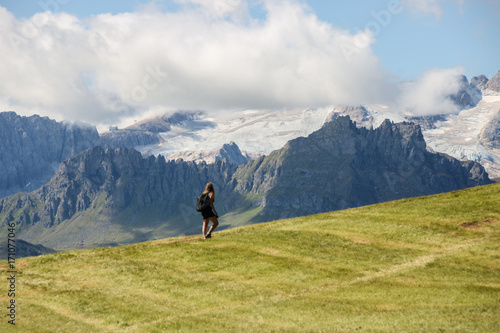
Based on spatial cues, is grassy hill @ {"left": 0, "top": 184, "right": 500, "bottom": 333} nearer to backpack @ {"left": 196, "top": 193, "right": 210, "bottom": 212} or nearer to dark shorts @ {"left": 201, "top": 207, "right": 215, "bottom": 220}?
dark shorts @ {"left": 201, "top": 207, "right": 215, "bottom": 220}

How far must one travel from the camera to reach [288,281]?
117 ft

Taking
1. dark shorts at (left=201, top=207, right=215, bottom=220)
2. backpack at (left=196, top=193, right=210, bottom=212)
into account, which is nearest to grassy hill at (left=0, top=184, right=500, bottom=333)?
dark shorts at (left=201, top=207, right=215, bottom=220)

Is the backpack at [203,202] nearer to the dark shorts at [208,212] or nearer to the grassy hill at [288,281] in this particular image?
the dark shorts at [208,212]

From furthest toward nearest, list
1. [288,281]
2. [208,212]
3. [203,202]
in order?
[208,212] < [203,202] < [288,281]

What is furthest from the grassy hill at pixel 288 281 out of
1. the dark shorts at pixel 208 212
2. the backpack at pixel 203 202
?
the backpack at pixel 203 202

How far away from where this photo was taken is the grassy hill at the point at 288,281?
1104 inches

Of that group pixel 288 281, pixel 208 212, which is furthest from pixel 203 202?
pixel 288 281

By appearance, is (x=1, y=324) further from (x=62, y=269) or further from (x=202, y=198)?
(x=202, y=198)

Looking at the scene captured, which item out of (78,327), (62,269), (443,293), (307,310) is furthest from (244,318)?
(62,269)

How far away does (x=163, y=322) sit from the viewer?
28.4 metres

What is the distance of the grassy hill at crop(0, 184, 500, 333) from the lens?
92.0ft

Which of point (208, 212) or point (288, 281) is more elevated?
point (208, 212)

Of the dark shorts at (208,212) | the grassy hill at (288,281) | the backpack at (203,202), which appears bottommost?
the grassy hill at (288,281)

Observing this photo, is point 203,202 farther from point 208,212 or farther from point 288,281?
point 288,281
